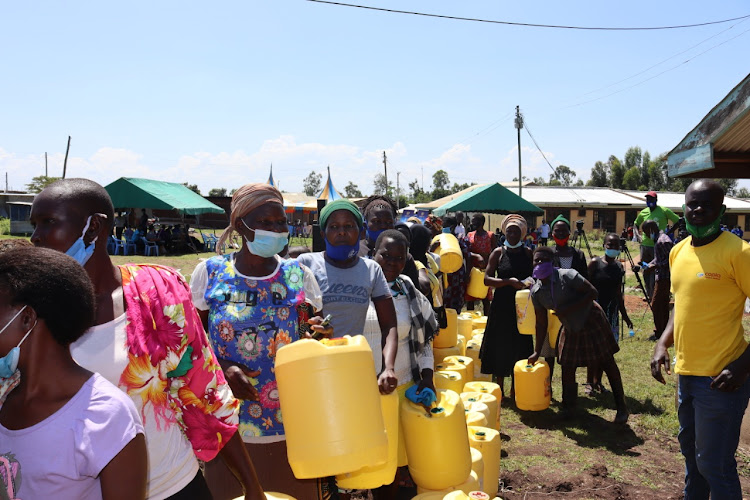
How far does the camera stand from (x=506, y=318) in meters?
5.89

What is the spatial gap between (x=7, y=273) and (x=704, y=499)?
355 centimetres

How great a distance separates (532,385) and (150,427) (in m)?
4.27

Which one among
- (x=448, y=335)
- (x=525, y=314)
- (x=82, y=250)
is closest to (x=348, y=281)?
(x=82, y=250)

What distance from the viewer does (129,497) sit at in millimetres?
1332

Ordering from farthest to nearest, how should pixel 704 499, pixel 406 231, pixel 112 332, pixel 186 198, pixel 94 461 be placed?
pixel 186 198 → pixel 406 231 → pixel 704 499 → pixel 112 332 → pixel 94 461

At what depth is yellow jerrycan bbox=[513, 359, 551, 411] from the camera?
529 centimetres

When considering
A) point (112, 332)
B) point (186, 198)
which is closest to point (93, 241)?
point (112, 332)

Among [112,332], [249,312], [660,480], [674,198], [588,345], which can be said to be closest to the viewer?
[112,332]

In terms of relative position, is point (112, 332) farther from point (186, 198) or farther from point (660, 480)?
point (186, 198)

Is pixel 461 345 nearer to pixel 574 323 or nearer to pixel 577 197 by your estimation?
pixel 574 323

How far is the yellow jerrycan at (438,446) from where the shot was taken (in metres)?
2.89

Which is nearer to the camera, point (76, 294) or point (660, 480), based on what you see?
point (76, 294)

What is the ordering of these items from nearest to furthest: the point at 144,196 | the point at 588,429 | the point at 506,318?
the point at 588,429 → the point at 506,318 → the point at 144,196

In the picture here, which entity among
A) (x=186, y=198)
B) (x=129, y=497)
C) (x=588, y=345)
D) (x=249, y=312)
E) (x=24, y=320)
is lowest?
(x=588, y=345)
